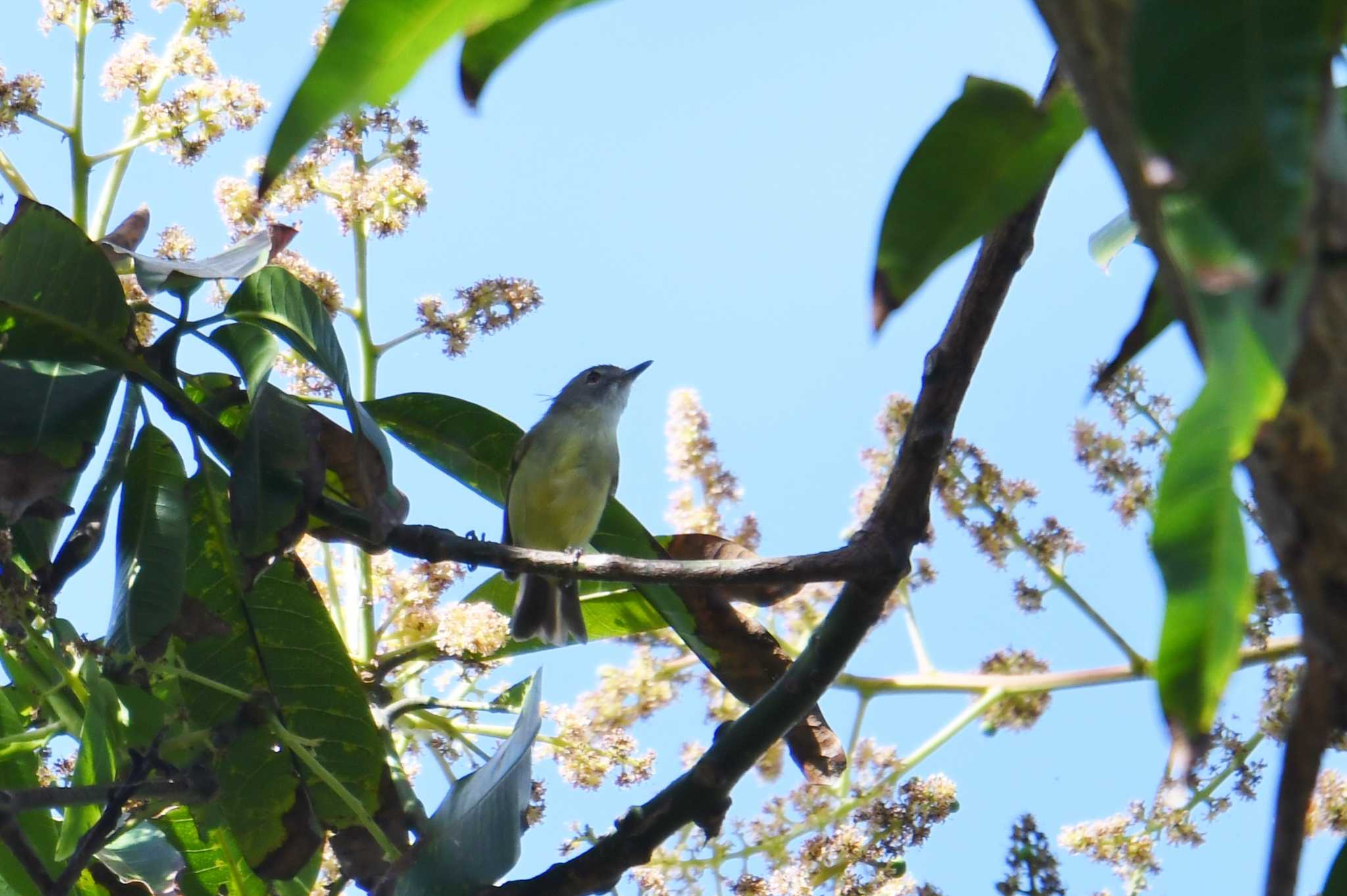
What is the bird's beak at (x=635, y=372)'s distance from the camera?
611 centimetres

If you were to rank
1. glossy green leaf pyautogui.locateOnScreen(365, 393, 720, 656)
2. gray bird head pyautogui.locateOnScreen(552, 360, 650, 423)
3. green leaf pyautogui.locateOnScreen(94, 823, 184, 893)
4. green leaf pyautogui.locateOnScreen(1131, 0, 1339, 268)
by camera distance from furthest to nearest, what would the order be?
gray bird head pyautogui.locateOnScreen(552, 360, 650, 423)
glossy green leaf pyautogui.locateOnScreen(365, 393, 720, 656)
green leaf pyautogui.locateOnScreen(94, 823, 184, 893)
green leaf pyautogui.locateOnScreen(1131, 0, 1339, 268)

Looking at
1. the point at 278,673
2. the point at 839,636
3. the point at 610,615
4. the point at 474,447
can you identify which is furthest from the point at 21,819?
the point at 839,636

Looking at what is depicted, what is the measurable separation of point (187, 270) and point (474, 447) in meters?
0.57

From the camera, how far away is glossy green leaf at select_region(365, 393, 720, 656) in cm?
224

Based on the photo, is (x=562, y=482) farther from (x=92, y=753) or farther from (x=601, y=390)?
(x=92, y=753)

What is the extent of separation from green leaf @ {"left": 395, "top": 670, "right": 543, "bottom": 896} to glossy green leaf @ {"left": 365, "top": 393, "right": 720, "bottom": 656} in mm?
357

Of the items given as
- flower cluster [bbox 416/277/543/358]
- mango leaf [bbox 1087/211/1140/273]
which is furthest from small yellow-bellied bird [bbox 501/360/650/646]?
mango leaf [bbox 1087/211/1140/273]

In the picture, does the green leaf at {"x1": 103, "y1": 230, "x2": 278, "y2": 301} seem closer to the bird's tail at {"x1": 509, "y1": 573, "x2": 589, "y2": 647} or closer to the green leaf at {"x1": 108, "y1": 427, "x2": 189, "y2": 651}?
the green leaf at {"x1": 108, "y1": 427, "x2": 189, "y2": 651}

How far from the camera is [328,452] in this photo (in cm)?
200

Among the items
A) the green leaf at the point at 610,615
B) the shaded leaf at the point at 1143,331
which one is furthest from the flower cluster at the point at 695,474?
the shaded leaf at the point at 1143,331

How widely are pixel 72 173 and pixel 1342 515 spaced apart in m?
2.69

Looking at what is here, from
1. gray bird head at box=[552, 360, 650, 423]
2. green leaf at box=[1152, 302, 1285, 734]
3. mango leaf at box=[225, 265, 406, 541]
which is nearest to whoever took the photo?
green leaf at box=[1152, 302, 1285, 734]

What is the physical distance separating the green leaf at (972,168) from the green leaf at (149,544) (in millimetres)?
1448

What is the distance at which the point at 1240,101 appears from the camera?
52 centimetres
